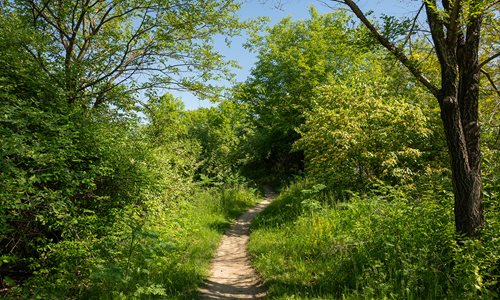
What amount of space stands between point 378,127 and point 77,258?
8.40 metres

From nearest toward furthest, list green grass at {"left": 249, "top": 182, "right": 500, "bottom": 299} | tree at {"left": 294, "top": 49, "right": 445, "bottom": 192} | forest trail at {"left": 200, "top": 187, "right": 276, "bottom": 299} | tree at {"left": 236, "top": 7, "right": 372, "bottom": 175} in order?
green grass at {"left": 249, "top": 182, "right": 500, "bottom": 299} → forest trail at {"left": 200, "top": 187, "right": 276, "bottom": 299} → tree at {"left": 294, "top": 49, "right": 445, "bottom": 192} → tree at {"left": 236, "top": 7, "right": 372, "bottom": 175}

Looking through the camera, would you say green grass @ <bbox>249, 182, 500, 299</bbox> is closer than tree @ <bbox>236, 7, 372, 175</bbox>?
Yes

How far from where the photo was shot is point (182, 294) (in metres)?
5.39

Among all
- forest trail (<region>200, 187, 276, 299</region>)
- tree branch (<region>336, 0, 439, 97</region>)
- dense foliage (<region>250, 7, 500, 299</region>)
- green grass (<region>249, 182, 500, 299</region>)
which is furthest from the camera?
forest trail (<region>200, 187, 276, 299</region>)

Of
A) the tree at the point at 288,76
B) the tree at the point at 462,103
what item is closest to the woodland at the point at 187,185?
the tree at the point at 462,103

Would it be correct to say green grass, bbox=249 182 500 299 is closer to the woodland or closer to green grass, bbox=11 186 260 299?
the woodland

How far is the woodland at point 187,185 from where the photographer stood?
14.2ft

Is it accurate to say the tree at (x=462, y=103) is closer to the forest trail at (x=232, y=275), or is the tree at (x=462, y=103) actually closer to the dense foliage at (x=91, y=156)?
the forest trail at (x=232, y=275)

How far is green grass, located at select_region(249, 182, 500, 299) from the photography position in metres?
3.96

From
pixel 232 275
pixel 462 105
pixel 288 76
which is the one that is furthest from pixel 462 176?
pixel 288 76

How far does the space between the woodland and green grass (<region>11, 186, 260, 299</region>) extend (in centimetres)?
4

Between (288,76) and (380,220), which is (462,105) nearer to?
(380,220)

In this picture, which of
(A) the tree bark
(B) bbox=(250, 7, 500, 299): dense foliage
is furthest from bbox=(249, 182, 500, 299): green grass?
(A) the tree bark

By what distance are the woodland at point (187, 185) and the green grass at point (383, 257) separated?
31 mm
